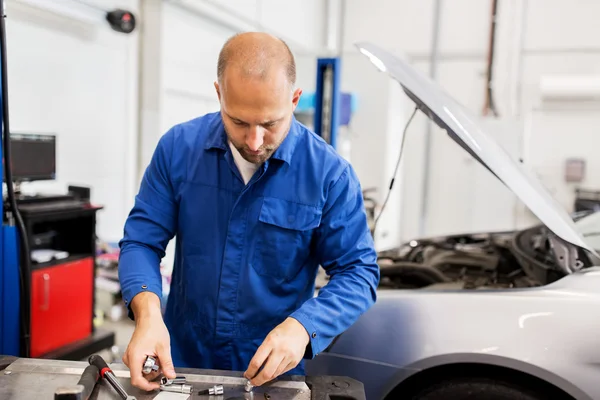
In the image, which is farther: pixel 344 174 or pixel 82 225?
pixel 82 225

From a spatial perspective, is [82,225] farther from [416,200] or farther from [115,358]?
[416,200]

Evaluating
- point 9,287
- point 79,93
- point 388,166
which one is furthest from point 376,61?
point 388,166

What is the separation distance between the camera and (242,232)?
1294 millimetres

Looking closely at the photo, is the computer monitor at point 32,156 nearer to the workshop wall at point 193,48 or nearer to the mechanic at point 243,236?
the workshop wall at point 193,48

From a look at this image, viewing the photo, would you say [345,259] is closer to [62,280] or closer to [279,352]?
[279,352]

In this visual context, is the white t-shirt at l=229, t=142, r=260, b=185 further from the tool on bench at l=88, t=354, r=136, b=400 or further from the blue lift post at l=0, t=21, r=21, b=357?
the blue lift post at l=0, t=21, r=21, b=357

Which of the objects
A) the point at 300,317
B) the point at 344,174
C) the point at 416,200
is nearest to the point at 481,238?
the point at 344,174

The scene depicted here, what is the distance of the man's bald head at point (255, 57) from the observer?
3.54ft

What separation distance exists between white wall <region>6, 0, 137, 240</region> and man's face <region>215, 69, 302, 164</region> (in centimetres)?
253

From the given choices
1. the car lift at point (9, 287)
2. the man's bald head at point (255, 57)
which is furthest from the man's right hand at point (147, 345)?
the car lift at point (9, 287)

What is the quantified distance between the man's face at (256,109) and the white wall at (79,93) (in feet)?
8.30

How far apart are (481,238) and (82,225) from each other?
2223 mm

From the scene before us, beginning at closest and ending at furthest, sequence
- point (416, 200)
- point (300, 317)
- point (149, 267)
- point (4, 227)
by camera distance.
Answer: point (300, 317)
point (149, 267)
point (4, 227)
point (416, 200)

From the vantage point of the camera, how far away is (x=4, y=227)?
2193mm
